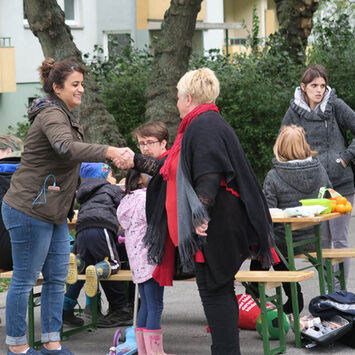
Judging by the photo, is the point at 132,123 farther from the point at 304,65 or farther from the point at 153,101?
the point at 304,65

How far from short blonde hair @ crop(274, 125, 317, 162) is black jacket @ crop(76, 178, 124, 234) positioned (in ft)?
4.34

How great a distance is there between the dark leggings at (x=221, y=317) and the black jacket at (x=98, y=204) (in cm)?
169

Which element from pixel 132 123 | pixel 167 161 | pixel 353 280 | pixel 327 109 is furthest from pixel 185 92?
pixel 132 123

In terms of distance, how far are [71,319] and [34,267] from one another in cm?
148

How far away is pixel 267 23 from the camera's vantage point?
117 ft

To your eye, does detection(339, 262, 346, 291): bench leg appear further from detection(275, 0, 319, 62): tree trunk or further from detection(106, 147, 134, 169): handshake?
detection(275, 0, 319, 62): tree trunk

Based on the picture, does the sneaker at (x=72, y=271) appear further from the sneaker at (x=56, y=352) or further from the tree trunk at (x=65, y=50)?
the tree trunk at (x=65, y=50)

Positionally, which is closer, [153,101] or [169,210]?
[169,210]

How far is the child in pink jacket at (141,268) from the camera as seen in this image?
5.74 m

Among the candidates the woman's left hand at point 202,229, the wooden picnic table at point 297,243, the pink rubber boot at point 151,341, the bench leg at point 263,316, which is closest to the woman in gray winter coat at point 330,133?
the wooden picnic table at point 297,243

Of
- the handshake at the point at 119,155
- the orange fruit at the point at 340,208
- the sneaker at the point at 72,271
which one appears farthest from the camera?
the orange fruit at the point at 340,208

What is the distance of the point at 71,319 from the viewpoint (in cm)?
717

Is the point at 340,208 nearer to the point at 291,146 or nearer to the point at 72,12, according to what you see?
the point at 291,146

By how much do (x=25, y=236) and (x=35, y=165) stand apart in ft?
1.57
